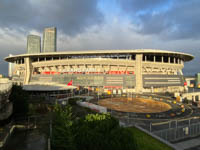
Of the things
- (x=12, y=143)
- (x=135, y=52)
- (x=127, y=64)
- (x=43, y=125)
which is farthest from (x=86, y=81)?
(x=12, y=143)

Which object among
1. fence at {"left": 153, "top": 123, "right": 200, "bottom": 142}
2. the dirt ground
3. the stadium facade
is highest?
the stadium facade

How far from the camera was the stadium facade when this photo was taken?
79.4 metres

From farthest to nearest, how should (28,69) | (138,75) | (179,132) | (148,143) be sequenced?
(28,69), (138,75), (179,132), (148,143)

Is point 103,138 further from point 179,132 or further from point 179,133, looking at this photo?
point 179,132

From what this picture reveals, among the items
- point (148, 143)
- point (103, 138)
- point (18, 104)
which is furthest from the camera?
point (18, 104)

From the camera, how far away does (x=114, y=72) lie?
82750 mm

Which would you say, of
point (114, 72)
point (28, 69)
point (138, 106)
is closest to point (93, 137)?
point (138, 106)

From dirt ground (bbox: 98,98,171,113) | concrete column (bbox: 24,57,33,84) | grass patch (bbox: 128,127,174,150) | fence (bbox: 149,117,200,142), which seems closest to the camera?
grass patch (bbox: 128,127,174,150)

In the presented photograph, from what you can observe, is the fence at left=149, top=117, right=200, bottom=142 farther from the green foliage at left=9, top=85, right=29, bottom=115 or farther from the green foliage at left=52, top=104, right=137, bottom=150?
the green foliage at left=9, top=85, right=29, bottom=115

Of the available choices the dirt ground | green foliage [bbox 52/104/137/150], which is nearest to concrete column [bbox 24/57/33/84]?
the dirt ground

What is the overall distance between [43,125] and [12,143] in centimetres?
596

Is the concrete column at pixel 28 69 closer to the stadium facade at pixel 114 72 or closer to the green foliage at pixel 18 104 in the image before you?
the stadium facade at pixel 114 72

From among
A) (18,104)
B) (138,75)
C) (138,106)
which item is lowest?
(138,106)

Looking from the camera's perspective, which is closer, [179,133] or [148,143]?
[148,143]
